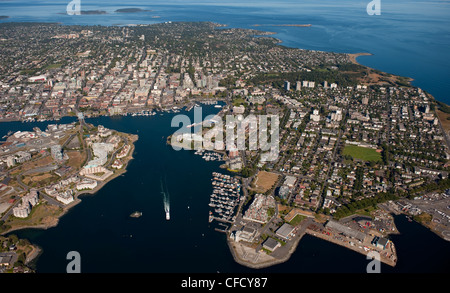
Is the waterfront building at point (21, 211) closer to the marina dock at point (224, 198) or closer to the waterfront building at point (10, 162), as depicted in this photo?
the waterfront building at point (10, 162)

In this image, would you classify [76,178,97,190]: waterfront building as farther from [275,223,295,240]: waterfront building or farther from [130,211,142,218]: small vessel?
[275,223,295,240]: waterfront building

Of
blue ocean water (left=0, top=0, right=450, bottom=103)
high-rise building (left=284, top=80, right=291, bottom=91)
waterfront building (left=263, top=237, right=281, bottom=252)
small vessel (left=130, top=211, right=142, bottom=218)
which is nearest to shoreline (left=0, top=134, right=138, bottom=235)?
small vessel (left=130, top=211, right=142, bottom=218)

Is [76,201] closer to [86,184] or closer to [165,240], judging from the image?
[86,184]

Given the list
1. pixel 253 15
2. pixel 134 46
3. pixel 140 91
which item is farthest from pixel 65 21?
pixel 140 91

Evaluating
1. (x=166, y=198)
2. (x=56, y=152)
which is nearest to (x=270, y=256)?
(x=166, y=198)

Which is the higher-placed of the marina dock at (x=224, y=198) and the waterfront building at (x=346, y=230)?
the marina dock at (x=224, y=198)

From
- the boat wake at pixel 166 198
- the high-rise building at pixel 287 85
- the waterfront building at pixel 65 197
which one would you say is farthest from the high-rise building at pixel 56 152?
the high-rise building at pixel 287 85

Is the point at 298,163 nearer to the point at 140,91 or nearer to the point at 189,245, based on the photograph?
the point at 189,245
